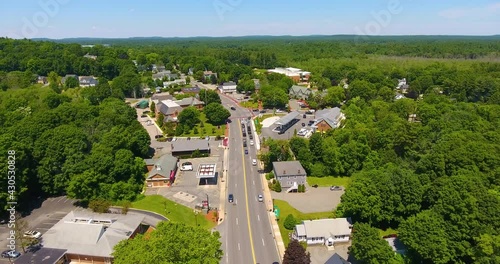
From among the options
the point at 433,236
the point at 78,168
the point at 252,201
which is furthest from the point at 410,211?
the point at 78,168

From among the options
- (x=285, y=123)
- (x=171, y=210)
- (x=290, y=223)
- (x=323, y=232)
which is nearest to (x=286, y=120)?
(x=285, y=123)

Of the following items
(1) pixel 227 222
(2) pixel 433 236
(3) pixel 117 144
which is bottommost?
(1) pixel 227 222

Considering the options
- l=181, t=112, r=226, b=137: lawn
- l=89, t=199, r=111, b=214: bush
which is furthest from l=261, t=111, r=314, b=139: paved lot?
l=89, t=199, r=111, b=214: bush

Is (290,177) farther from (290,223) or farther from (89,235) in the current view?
(89,235)

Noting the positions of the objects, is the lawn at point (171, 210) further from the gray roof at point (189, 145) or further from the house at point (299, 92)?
the house at point (299, 92)

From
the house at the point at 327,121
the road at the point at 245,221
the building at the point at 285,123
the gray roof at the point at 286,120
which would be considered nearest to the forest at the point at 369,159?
the house at the point at 327,121

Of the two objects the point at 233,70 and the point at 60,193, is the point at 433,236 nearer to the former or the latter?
the point at 60,193
